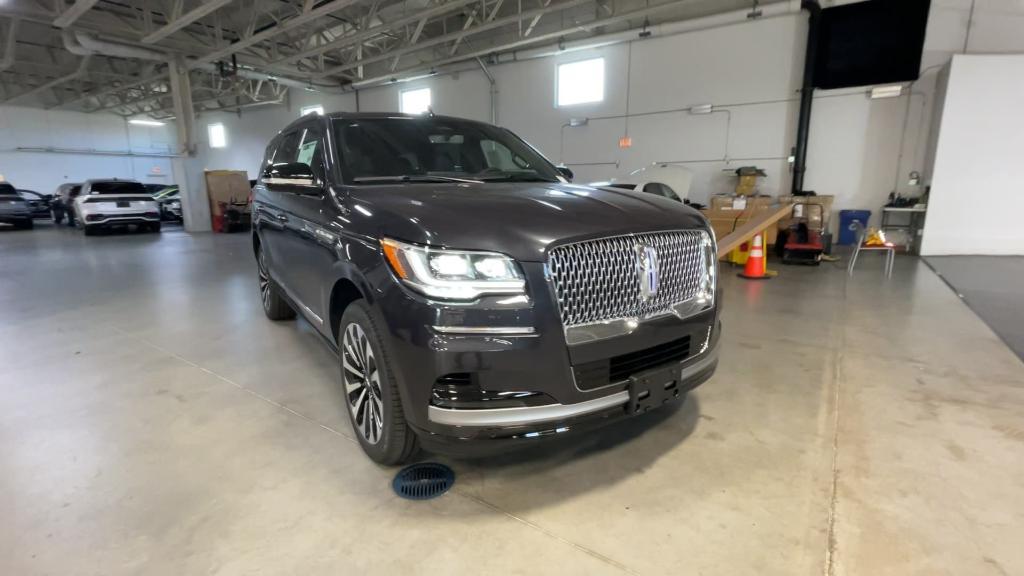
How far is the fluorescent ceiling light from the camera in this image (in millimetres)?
8719

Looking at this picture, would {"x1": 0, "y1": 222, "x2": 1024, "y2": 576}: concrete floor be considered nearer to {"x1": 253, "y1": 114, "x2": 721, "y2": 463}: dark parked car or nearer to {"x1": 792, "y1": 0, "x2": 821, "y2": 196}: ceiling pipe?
{"x1": 253, "y1": 114, "x2": 721, "y2": 463}: dark parked car

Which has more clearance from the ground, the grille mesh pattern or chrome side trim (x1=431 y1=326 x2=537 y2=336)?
the grille mesh pattern

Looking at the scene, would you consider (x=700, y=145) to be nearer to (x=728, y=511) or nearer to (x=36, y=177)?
(x=728, y=511)

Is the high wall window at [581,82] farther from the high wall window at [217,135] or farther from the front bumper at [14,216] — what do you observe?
the high wall window at [217,135]

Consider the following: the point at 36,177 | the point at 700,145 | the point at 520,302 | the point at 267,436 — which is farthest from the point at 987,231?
the point at 36,177

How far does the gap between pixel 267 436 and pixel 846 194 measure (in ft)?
35.4

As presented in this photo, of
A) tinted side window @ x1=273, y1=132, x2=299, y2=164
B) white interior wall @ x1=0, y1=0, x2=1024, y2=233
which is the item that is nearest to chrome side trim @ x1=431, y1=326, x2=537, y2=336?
tinted side window @ x1=273, y1=132, x2=299, y2=164

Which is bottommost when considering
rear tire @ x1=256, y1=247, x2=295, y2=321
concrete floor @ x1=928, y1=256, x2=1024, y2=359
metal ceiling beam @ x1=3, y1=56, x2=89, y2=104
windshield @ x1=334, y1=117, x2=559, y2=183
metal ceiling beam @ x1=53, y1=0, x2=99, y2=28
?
concrete floor @ x1=928, y1=256, x2=1024, y2=359

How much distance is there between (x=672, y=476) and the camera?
2041mm

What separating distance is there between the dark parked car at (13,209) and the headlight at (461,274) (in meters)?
18.1

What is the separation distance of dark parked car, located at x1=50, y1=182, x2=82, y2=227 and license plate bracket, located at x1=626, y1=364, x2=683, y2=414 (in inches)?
713

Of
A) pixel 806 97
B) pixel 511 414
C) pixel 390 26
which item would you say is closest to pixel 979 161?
pixel 806 97

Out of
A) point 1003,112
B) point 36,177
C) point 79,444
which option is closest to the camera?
point 79,444

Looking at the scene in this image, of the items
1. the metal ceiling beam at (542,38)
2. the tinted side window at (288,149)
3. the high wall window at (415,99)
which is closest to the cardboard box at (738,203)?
the metal ceiling beam at (542,38)
